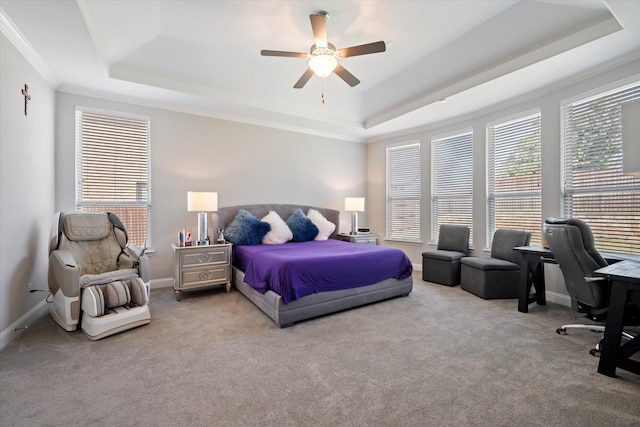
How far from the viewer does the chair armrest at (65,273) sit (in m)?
2.68

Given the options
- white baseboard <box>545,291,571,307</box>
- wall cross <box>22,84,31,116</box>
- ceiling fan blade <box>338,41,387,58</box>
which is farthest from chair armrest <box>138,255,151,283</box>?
white baseboard <box>545,291,571,307</box>

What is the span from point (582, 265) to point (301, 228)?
3.61 m

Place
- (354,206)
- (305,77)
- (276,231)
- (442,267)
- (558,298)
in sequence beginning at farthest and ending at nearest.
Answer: (354,206) → (276,231) → (442,267) → (558,298) → (305,77)

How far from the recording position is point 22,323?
2.80m

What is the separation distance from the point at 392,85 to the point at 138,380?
194 inches

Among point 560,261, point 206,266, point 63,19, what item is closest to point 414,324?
point 560,261

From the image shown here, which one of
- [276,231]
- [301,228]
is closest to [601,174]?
[301,228]

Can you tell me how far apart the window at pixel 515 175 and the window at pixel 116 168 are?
5.37 meters

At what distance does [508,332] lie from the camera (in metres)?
2.79

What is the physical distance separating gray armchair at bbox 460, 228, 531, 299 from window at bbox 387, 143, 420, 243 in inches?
63.2

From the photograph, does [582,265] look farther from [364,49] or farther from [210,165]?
[210,165]

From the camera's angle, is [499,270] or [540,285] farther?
[499,270]

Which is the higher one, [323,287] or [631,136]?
[631,136]

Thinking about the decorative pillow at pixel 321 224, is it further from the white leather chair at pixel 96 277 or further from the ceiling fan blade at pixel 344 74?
the white leather chair at pixel 96 277
